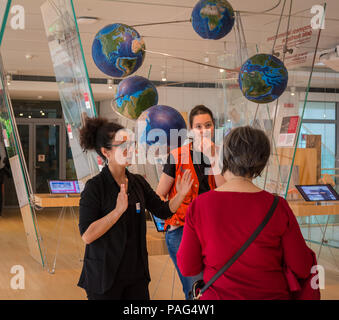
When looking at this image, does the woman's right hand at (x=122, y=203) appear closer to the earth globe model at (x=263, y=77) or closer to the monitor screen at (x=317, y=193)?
the earth globe model at (x=263, y=77)

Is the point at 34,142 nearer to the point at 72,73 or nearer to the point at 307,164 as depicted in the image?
the point at 307,164

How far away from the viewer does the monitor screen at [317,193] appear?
5285 mm

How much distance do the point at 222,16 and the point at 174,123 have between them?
3.17 ft

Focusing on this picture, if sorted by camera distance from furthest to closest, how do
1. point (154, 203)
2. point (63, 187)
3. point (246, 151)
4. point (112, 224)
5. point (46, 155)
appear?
1. point (46, 155)
2. point (63, 187)
3. point (154, 203)
4. point (112, 224)
5. point (246, 151)

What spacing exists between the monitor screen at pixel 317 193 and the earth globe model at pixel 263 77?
7.71ft

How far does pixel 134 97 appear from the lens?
125 inches

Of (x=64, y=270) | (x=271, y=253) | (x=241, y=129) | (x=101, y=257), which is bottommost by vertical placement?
(x=64, y=270)

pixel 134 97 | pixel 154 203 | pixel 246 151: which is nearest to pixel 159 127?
pixel 134 97

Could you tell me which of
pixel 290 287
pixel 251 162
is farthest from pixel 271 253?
pixel 251 162

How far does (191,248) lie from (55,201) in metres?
4.75

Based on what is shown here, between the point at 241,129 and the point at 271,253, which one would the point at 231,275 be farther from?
the point at 241,129


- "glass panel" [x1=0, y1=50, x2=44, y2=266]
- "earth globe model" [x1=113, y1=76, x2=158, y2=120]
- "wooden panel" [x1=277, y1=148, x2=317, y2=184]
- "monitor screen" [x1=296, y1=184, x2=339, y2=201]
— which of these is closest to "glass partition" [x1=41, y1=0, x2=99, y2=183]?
"earth globe model" [x1=113, y1=76, x2=158, y2=120]

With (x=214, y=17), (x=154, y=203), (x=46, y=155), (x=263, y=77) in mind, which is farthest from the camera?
(x=46, y=155)

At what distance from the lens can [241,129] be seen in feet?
5.91
